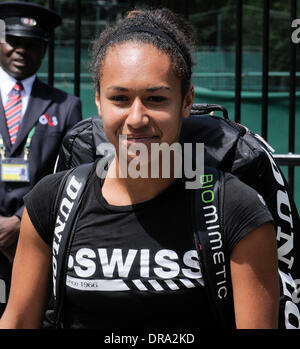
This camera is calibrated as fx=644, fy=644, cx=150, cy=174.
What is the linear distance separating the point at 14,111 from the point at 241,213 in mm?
1906

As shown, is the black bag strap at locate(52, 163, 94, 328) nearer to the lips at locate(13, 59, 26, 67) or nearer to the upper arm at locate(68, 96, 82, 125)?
the upper arm at locate(68, 96, 82, 125)

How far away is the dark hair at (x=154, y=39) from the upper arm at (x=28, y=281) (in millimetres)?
448

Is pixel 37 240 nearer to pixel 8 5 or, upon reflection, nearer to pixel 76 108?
pixel 76 108

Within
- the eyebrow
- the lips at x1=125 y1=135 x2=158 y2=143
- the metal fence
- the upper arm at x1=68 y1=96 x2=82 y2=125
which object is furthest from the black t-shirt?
the metal fence

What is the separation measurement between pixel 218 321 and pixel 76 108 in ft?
6.22

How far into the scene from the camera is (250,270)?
1542 mm

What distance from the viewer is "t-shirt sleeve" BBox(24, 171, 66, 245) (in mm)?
1706

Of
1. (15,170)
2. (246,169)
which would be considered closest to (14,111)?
(15,170)

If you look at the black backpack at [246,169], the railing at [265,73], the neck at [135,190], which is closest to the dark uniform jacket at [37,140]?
the railing at [265,73]

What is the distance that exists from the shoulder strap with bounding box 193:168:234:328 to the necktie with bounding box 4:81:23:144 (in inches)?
68.6

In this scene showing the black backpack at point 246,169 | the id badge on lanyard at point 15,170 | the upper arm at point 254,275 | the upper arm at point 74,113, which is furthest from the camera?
the upper arm at point 74,113

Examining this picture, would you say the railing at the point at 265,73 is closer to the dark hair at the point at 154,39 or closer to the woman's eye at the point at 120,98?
the dark hair at the point at 154,39

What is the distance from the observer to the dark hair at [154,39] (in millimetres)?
1666
